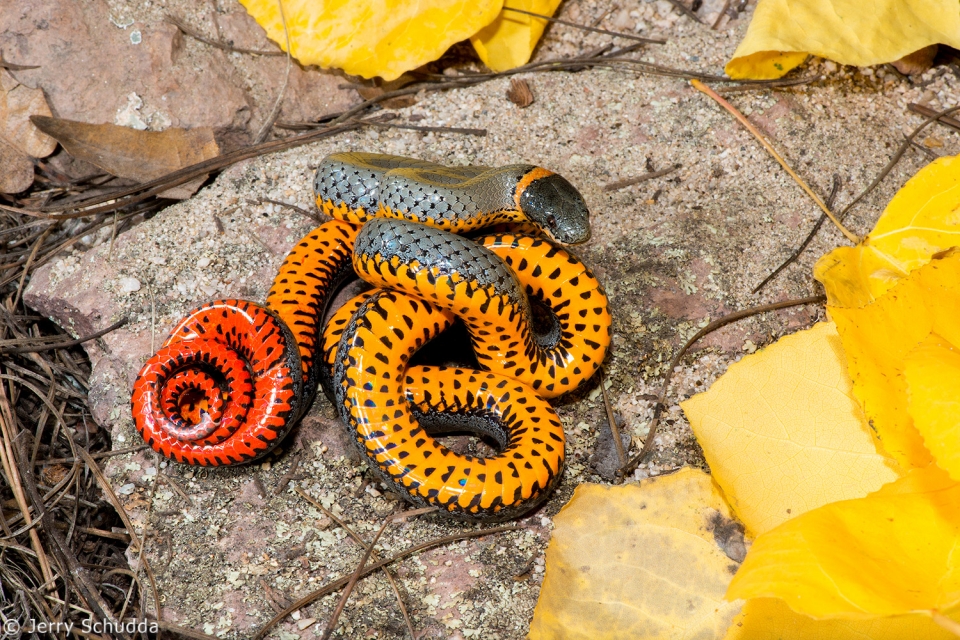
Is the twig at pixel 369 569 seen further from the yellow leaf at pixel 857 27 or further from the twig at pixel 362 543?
the yellow leaf at pixel 857 27

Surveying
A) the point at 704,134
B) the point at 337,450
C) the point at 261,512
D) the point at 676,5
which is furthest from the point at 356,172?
the point at 676,5

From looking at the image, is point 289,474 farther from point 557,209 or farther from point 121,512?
point 557,209

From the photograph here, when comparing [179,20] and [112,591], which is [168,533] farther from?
[179,20]

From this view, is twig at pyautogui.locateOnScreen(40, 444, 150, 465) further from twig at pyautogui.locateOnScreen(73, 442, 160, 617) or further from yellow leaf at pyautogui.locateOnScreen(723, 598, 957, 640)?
yellow leaf at pyautogui.locateOnScreen(723, 598, 957, 640)

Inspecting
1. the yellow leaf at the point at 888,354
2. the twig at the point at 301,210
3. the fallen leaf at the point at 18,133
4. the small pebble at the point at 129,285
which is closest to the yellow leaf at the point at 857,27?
the yellow leaf at the point at 888,354

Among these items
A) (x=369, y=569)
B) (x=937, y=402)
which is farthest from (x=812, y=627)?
(x=369, y=569)

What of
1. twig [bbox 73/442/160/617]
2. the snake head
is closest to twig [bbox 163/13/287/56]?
the snake head
